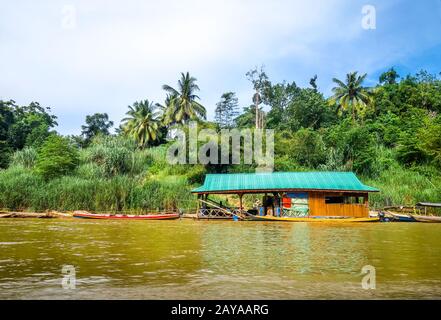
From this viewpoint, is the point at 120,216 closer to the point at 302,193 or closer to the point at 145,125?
the point at 302,193

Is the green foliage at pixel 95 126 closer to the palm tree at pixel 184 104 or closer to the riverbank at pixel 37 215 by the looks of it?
the palm tree at pixel 184 104

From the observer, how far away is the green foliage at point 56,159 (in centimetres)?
3116

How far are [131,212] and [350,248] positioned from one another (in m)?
17.6

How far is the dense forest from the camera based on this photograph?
26.6m

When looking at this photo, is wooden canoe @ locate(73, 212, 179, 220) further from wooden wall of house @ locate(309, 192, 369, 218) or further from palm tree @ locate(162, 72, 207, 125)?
palm tree @ locate(162, 72, 207, 125)

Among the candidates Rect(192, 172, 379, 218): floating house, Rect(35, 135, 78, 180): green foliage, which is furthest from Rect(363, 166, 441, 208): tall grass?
Rect(35, 135, 78, 180): green foliage

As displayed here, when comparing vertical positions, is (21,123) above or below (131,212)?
above

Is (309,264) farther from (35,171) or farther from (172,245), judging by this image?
(35,171)

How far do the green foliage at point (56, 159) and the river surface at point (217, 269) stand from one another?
20.6 metres

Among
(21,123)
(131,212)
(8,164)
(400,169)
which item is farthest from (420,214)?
(21,123)

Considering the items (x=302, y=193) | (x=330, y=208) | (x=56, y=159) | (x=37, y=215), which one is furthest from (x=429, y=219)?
(x=56, y=159)

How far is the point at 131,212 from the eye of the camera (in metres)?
25.7

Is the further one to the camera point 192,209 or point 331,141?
point 331,141

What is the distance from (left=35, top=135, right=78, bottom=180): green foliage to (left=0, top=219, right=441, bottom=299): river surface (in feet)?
67.5
